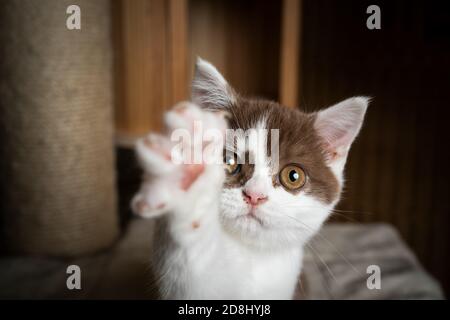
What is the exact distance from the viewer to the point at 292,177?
72 cm

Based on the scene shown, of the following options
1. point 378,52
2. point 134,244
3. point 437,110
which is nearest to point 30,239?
point 134,244

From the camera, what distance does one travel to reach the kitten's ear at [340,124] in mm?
771

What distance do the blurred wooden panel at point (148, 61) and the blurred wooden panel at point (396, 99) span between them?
0.51 meters

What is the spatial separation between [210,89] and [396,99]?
126 cm

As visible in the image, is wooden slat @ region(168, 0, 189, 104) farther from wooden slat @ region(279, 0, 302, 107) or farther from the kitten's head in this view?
the kitten's head

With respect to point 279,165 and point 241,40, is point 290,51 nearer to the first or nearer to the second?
point 241,40

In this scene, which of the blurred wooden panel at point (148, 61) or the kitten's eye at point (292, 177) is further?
the blurred wooden panel at point (148, 61)

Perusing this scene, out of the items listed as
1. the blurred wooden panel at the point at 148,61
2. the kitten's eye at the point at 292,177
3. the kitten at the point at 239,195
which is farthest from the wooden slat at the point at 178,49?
the kitten's eye at the point at 292,177

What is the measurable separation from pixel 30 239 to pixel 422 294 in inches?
45.2

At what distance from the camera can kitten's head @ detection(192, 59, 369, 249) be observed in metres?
0.67

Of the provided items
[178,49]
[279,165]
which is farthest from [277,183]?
[178,49]

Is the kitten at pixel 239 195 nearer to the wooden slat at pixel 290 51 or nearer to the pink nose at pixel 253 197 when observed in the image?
the pink nose at pixel 253 197

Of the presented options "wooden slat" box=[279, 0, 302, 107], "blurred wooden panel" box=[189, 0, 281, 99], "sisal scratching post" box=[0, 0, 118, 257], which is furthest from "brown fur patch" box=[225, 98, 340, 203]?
"blurred wooden panel" box=[189, 0, 281, 99]

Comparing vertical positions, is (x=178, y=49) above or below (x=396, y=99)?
above
